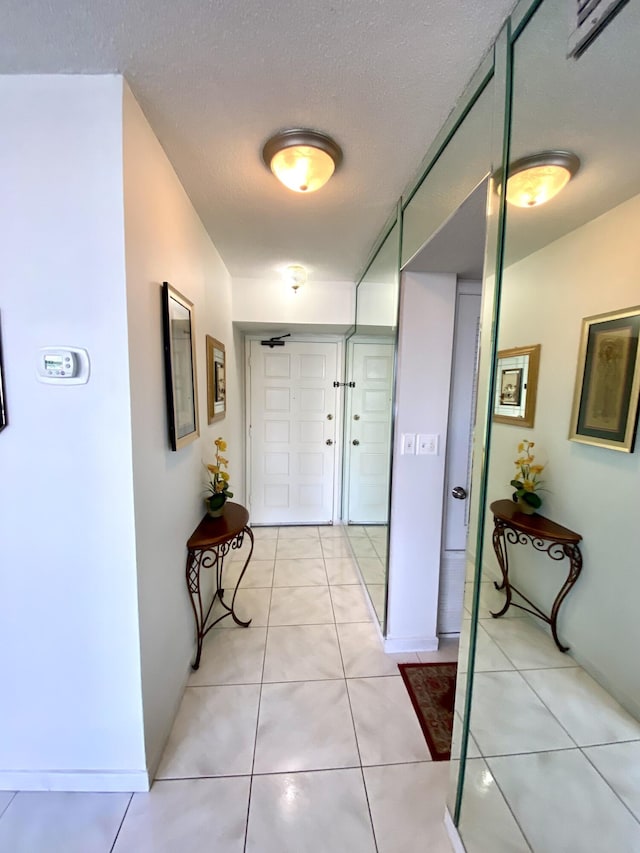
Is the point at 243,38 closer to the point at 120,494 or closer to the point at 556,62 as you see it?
the point at 556,62

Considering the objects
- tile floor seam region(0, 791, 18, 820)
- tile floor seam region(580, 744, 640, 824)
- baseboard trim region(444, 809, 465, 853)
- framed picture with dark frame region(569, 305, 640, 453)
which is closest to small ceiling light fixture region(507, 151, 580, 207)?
framed picture with dark frame region(569, 305, 640, 453)

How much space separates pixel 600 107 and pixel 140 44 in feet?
3.74

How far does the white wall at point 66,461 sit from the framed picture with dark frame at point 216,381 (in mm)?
1001

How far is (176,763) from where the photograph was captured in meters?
1.29

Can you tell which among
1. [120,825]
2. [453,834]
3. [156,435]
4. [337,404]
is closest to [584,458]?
[453,834]

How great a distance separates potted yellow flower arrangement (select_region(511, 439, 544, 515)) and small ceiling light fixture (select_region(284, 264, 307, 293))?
2153 mm

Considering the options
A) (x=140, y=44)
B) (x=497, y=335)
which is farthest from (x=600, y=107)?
(x=140, y=44)

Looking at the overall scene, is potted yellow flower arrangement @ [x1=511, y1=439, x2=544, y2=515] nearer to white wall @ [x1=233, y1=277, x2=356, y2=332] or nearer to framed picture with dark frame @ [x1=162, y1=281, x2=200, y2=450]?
framed picture with dark frame @ [x1=162, y1=281, x2=200, y2=450]

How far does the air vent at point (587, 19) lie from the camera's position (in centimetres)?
64

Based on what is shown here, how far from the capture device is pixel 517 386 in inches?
36.6

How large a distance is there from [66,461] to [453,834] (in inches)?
67.3

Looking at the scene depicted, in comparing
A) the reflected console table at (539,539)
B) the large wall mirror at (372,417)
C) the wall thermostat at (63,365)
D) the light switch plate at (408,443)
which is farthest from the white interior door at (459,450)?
the wall thermostat at (63,365)

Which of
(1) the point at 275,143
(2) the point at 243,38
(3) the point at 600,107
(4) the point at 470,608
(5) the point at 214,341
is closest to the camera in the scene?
(3) the point at 600,107

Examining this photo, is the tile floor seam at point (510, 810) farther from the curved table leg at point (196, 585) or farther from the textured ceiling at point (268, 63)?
the textured ceiling at point (268, 63)
